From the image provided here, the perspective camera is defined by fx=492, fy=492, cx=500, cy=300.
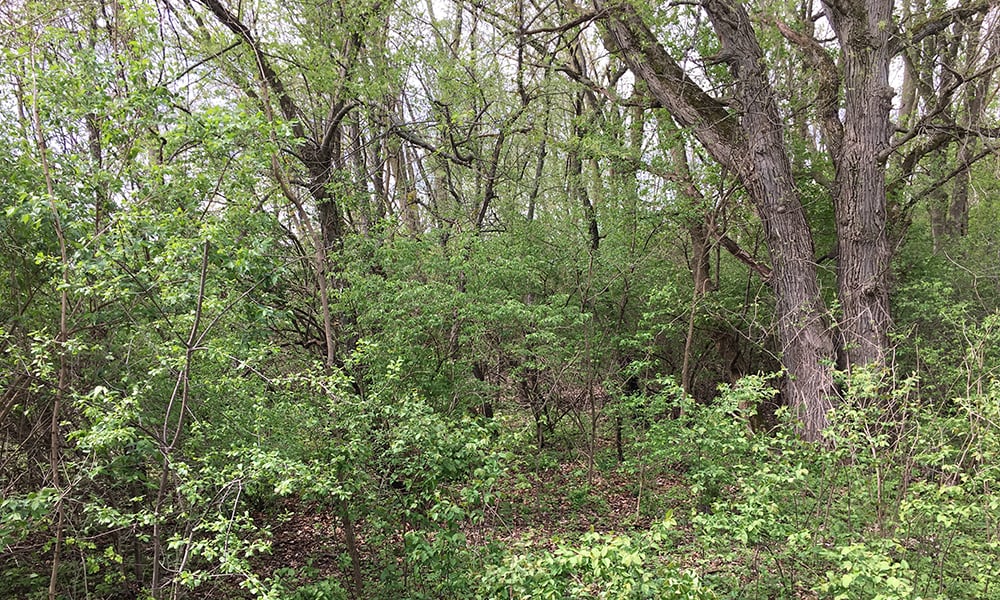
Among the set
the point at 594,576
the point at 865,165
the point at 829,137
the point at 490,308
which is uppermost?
the point at 829,137

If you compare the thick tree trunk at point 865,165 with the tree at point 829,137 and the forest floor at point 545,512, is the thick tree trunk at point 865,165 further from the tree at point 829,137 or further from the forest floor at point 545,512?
the forest floor at point 545,512

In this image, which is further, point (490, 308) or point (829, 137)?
point (829, 137)

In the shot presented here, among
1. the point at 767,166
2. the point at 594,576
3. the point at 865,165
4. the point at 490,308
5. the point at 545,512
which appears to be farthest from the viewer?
the point at 767,166

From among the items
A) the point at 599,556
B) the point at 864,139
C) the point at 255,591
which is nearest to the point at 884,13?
the point at 864,139

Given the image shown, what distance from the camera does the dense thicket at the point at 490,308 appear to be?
3.34m

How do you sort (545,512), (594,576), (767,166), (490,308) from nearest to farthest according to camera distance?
(594,576)
(490,308)
(545,512)
(767,166)

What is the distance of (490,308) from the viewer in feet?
18.5

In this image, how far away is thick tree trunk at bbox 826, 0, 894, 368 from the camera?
6.26 metres

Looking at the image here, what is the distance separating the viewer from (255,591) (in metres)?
2.53

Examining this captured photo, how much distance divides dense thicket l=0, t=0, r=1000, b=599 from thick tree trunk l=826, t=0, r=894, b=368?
0.13 ft

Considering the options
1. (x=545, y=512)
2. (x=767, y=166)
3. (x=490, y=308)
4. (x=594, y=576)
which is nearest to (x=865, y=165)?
(x=767, y=166)

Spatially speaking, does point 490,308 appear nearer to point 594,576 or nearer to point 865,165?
point 594,576

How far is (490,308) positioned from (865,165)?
5279mm

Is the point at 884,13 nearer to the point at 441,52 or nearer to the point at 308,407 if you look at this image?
the point at 441,52
